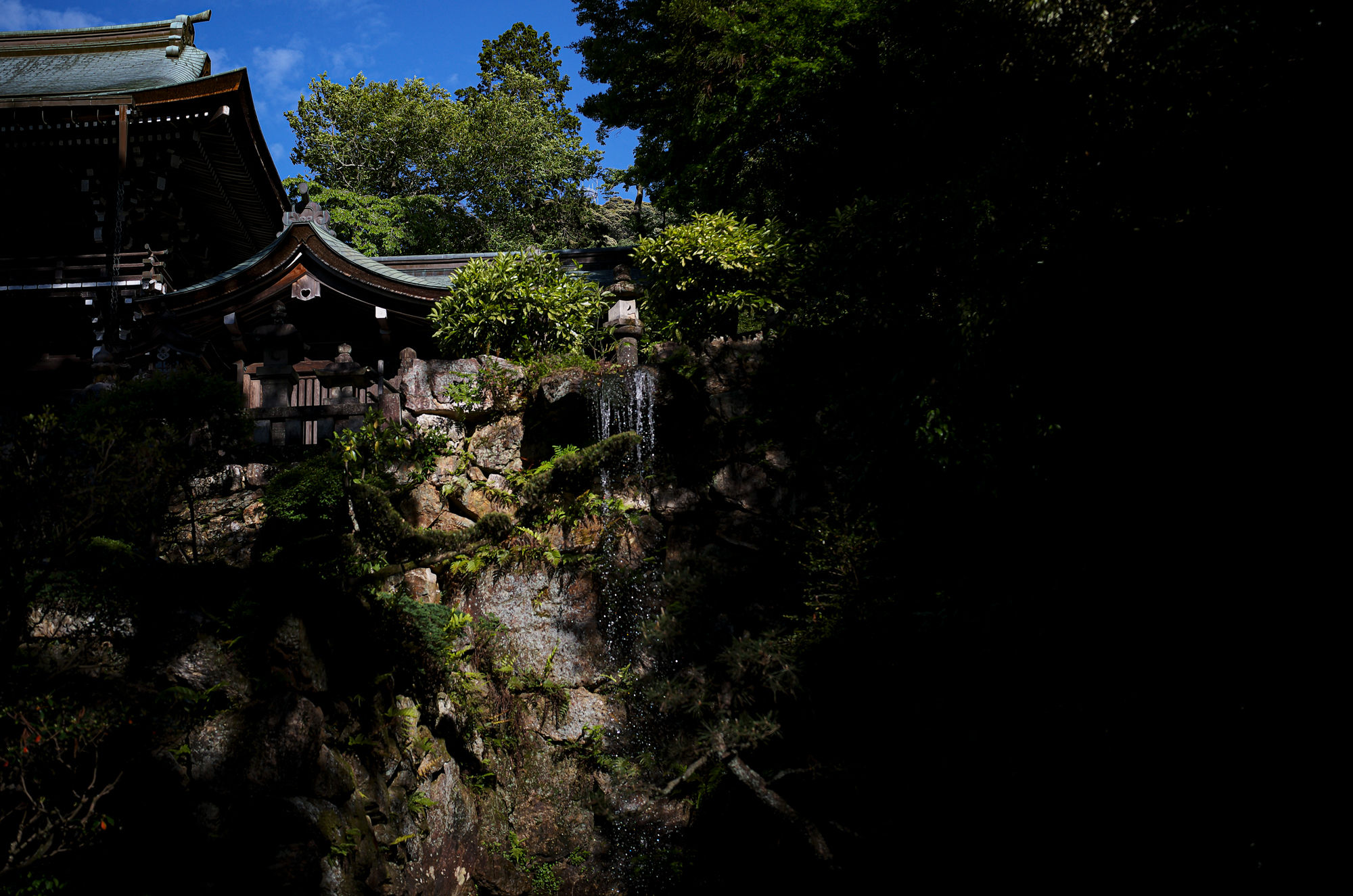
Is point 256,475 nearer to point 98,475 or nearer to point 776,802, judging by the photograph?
point 98,475

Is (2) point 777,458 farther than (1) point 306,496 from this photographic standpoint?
Yes

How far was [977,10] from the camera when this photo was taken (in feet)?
25.2

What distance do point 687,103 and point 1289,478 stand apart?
14.2m

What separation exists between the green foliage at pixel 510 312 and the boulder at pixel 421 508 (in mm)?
2382

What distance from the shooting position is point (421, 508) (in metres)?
11.0

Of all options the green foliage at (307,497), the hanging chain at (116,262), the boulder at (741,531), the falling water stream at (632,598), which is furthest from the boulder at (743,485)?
the hanging chain at (116,262)

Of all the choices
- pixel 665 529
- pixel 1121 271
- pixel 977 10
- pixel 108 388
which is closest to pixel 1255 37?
pixel 1121 271

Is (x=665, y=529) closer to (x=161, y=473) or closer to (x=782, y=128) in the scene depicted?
(x=161, y=473)

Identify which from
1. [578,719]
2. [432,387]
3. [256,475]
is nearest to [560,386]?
[432,387]

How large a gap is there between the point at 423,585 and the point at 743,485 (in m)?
4.14

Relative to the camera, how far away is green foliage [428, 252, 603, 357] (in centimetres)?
1238

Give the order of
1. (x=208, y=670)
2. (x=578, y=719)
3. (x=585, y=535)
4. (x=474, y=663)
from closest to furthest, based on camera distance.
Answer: (x=208, y=670) < (x=578, y=719) < (x=474, y=663) < (x=585, y=535)

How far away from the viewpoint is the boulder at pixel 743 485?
10.7 m

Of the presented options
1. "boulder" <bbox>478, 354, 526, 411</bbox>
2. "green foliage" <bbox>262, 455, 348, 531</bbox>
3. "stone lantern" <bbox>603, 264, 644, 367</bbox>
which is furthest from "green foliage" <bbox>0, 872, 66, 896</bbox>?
"stone lantern" <bbox>603, 264, 644, 367</bbox>
